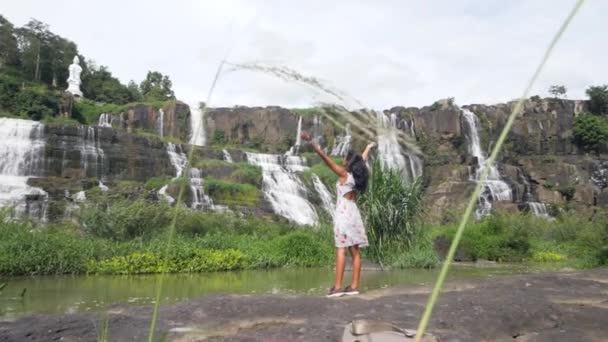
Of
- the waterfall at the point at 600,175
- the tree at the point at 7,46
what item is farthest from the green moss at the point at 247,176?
the tree at the point at 7,46

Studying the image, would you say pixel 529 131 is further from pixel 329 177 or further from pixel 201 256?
pixel 201 256

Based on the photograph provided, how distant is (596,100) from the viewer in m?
37.8

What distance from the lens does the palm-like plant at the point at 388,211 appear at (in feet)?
30.5

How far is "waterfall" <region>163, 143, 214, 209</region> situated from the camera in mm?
→ 19484

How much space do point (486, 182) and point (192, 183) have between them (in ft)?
46.6

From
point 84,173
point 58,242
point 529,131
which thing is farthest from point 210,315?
point 529,131

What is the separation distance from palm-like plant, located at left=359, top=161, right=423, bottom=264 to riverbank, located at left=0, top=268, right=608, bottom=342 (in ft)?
16.9

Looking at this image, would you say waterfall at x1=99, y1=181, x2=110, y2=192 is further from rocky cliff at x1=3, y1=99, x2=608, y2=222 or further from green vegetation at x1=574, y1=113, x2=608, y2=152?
green vegetation at x1=574, y1=113, x2=608, y2=152

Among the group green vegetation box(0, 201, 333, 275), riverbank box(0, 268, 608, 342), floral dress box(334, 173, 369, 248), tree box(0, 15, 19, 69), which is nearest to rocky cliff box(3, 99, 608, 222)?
green vegetation box(0, 201, 333, 275)

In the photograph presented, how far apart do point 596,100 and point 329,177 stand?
24.9 m

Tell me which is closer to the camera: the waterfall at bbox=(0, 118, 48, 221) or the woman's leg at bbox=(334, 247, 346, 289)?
the woman's leg at bbox=(334, 247, 346, 289)

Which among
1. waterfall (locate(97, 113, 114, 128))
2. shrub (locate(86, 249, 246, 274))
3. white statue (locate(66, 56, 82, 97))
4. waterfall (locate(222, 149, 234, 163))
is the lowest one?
shrub (locate(86, 249, 246, 274))

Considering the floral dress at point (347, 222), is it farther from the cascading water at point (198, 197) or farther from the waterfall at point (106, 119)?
the waterfall at point (106, 119)

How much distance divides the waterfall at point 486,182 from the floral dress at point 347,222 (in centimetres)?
2007
